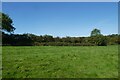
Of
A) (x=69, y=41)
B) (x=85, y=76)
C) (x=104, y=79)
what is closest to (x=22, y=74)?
(x=85, y=76)

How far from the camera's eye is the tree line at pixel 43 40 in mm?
38531

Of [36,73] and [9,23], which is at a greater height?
[9,23]

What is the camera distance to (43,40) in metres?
43.3

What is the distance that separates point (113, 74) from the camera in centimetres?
905

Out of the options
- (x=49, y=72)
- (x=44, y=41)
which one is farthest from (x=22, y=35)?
(x=49, y=72)

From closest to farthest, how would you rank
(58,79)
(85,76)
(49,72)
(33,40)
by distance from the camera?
(58,79), (85,76), (49,72), (33,40)

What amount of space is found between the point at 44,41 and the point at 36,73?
114 ft

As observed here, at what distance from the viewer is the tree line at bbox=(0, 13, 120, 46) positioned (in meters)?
38.5

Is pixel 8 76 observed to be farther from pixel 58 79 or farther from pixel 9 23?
pixel 9 23

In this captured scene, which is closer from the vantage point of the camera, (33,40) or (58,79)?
(58,79)

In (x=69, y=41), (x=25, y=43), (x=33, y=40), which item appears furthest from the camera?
(x=69, y=41)

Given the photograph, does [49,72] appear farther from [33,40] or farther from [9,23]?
[9,23]

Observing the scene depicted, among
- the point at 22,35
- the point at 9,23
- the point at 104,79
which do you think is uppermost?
the point at 9,23

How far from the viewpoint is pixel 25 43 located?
38.4 meters
